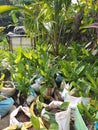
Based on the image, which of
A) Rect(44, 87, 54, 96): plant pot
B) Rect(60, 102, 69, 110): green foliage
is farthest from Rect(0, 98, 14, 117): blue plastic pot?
Rect(60, 102, 69, 110): green foliage

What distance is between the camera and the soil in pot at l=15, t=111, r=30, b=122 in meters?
1.65

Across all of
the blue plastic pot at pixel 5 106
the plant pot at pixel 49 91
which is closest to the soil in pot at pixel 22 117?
the blue plastic pot at pixel 5 106

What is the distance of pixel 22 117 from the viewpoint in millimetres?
1691

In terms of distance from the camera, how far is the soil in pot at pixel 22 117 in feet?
5.41

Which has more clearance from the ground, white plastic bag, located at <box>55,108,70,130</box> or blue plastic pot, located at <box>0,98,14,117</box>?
white plastic bag, located at <box>55,108,70,130</box>

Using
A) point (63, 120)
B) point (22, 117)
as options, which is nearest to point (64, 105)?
point (63, 120)

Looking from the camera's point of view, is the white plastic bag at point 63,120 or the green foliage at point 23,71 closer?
the white plastic bag at point 63,120

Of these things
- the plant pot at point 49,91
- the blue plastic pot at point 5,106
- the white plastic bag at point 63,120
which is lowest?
the blue plastic pot at point 5,106

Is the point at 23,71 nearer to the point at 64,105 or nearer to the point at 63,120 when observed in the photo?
the point at 64,105

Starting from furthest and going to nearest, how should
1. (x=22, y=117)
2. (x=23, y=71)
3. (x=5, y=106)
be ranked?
(x=23, y=71)
(x=5, y=106)
(x=22, y=117)

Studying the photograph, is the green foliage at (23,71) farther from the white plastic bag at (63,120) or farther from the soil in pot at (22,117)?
the white plastic bag at (63,120)

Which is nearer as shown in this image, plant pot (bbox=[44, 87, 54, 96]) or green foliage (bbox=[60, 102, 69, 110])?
green foliage (bbox=[60, 102, 69, 110])

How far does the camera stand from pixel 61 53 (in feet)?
8.32

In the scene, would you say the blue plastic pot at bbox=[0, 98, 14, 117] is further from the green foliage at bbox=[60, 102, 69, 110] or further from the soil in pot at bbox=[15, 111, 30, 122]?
the green foliage at bbox=[60, 102, 69, 110]
